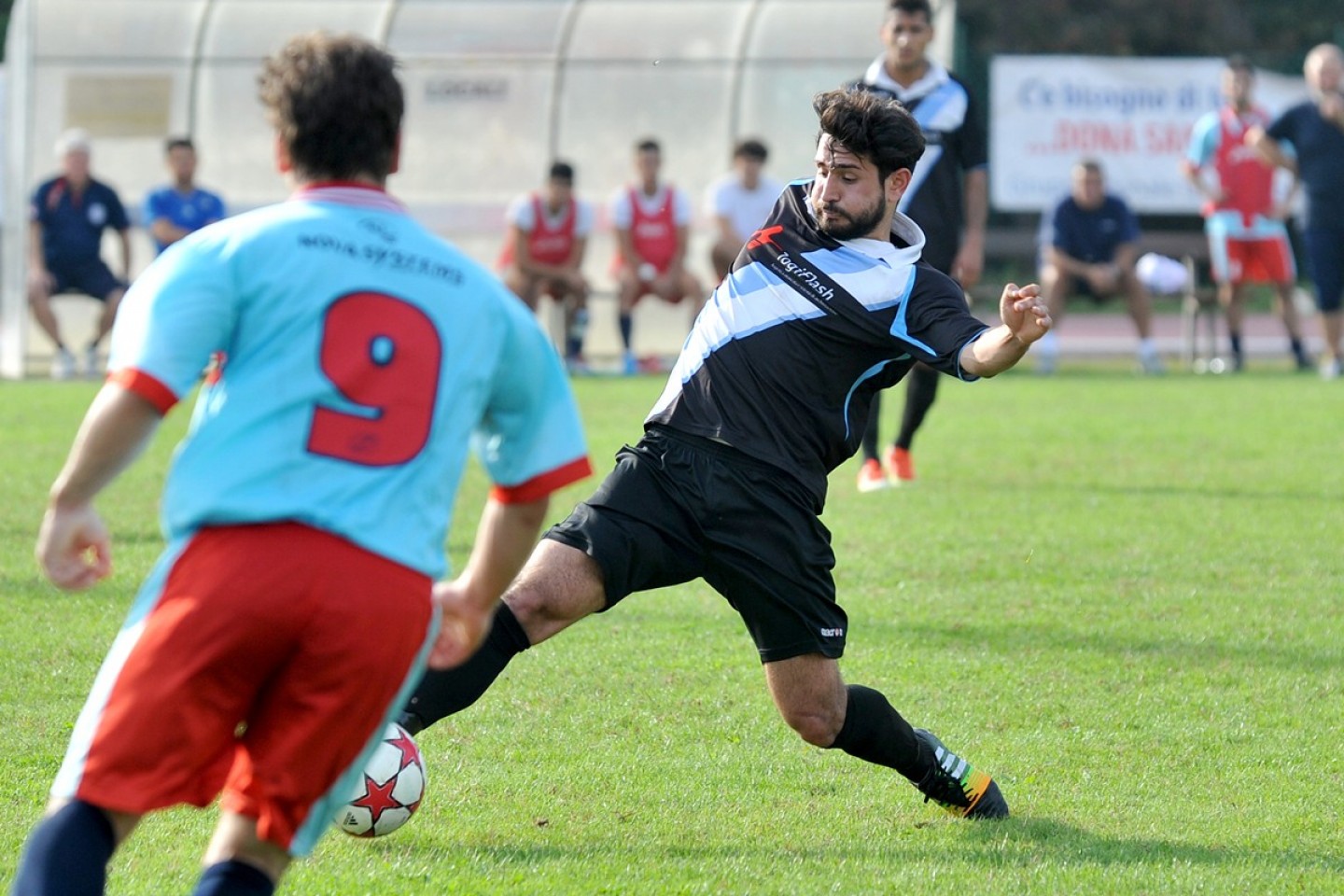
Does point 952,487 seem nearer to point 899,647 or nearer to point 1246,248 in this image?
Answer: point 899,647

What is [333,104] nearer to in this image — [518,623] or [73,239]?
[518,623]

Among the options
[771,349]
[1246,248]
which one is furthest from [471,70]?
[771,349]

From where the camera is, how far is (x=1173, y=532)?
857 cm

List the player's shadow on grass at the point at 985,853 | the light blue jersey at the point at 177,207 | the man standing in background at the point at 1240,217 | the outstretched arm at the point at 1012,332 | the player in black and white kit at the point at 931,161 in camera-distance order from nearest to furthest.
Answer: the outstretched arm at the point at 1012,332
the player's shadow on grass at the point at 985,853
the player in black and white kit at the point at 931,161
the light blue jersey at the point at 177,207
the man standing in background at the point at 1240,217

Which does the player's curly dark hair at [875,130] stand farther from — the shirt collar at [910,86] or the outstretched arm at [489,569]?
the shirt collar at [910,86]

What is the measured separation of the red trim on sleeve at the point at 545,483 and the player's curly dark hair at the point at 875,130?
1664 millimetres

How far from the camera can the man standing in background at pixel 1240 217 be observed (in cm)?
1730

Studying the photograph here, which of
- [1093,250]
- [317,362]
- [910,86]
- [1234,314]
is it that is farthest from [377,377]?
[1234,314]

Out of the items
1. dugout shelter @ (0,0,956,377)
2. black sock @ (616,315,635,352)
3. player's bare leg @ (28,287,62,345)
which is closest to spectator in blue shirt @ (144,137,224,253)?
player's bare leg @ (28,287,62,345)

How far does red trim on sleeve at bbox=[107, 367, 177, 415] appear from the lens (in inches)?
108

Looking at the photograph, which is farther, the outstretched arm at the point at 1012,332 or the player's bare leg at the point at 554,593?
the player's bare leg at the point at 554,593

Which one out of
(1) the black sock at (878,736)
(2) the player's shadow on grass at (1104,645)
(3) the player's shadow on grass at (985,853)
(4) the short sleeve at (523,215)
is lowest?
(4) the short sleeve at (523,215)

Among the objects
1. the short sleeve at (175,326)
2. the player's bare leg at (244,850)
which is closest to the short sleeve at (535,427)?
the short sleeve at (175,326)

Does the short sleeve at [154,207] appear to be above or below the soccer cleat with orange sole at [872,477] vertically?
below
